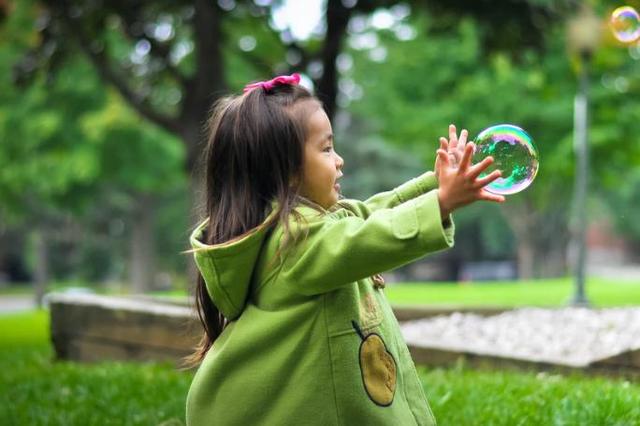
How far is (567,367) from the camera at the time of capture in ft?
17.0

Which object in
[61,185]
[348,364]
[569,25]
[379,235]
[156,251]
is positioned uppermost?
[569,25]

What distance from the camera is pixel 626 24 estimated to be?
534cm

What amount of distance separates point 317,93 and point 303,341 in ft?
21.3

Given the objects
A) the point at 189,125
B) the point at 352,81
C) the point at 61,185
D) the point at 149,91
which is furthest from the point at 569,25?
the point at 352,81

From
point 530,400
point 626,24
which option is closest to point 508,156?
point 530,400

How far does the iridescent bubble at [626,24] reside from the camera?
5262 mm

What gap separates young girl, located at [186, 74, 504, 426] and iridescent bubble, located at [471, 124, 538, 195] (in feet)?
0.52

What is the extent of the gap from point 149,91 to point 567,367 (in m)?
8.32

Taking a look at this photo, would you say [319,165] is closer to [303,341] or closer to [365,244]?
[365,244]

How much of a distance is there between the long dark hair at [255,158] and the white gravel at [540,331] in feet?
11.4

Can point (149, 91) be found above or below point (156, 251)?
above

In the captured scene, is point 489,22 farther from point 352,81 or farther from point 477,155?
point 352,81

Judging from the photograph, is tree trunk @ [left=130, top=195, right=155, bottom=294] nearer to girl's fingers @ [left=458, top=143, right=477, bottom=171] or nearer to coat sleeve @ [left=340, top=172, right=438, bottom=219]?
coat sleeve @ [left=340, top=172, right=438, bottom=219]

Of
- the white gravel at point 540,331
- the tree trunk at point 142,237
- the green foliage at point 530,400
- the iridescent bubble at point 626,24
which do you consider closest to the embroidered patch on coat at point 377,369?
the green foliage at point 530,400
